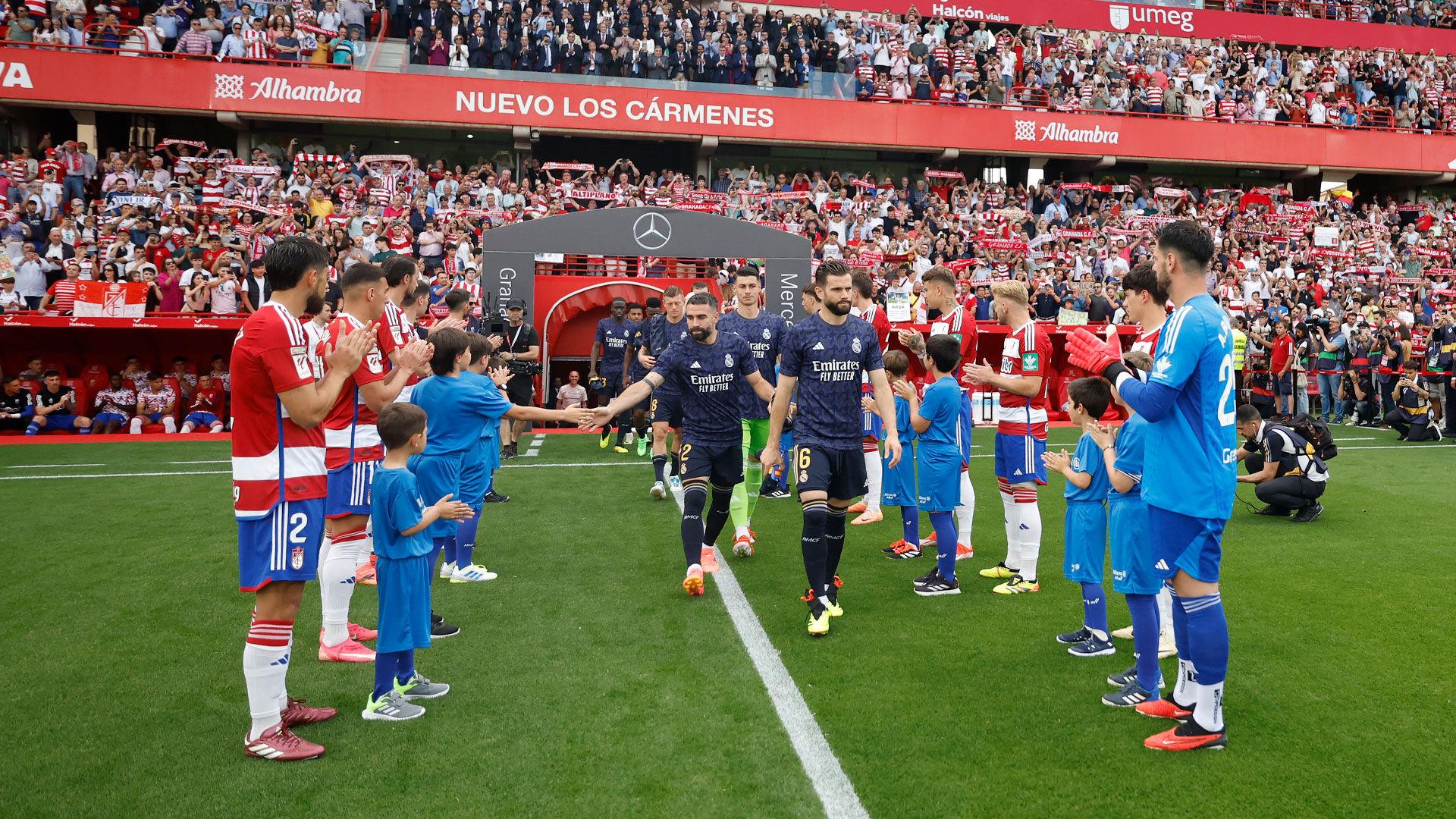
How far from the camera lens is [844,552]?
716 centimetres

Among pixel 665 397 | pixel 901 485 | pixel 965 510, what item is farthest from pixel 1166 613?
pixel 665 397

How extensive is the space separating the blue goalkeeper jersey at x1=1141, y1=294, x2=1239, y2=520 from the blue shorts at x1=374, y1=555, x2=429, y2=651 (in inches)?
126

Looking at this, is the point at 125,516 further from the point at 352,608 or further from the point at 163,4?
the point at 163,4

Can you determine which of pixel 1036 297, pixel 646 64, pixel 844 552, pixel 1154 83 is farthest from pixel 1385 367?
pixel 646 64

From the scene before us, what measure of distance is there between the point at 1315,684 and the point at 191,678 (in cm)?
553

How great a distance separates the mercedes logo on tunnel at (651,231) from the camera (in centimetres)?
1476

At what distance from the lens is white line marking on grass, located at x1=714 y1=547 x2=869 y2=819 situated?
10.8ft

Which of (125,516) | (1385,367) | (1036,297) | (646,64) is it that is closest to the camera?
(125,516)

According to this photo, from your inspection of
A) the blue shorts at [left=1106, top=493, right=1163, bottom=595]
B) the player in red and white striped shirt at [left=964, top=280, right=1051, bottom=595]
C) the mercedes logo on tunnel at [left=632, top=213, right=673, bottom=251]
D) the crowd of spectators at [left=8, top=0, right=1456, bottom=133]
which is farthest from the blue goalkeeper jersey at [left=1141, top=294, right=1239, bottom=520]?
the crowd of spectators at [left=8, top=0, right=1456, bottom=133]

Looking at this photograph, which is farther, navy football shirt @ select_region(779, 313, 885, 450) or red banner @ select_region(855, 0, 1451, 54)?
red banner @ select_region(855, 0, 1451, 54)

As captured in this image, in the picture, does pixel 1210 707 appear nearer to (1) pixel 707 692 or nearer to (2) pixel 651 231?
(1) pixel 707 692

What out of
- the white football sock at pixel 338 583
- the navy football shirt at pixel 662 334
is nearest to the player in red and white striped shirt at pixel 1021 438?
the navy football shirt at pixel 662 334

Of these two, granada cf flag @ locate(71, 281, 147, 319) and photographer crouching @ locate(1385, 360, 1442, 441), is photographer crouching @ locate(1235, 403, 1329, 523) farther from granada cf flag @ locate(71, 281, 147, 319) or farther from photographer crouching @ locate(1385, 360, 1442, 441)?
granada cf flag @ locate(71, 281, 147, 319)

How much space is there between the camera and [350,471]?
4.99 meters
